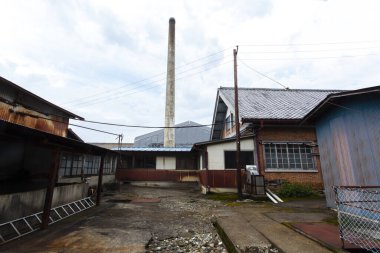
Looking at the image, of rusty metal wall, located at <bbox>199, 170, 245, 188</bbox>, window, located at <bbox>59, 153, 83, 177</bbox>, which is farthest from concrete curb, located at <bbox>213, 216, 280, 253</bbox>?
window, located at <bbox>59, 153, 83, 177</bbox>

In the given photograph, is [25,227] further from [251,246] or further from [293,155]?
[293,155]

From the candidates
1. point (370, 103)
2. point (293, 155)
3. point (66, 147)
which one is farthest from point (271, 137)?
point (66, 147)

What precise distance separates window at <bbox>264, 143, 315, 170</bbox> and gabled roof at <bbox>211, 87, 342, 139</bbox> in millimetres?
1637

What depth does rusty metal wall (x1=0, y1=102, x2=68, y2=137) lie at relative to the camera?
948 centimetres

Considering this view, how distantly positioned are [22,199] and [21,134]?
2.05m

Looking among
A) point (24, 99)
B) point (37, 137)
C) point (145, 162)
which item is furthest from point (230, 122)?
point (37, 137)

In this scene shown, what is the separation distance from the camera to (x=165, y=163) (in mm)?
19844

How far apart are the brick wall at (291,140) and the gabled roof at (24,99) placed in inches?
493

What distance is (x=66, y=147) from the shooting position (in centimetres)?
689

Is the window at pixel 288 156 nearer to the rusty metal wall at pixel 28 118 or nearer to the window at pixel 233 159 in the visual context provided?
the window at pixel 233 159

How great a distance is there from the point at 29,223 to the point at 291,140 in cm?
1271

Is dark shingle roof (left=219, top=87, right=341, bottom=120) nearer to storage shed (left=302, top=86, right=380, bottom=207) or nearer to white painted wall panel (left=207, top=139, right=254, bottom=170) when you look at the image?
white painted wall panel (left=207, top=139, right=254, bottom=170)

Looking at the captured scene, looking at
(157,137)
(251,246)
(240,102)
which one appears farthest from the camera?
(157,137)

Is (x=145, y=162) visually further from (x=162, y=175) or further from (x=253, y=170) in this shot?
(x=253, y=170)
